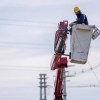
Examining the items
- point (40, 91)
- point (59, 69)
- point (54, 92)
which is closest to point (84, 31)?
point (59, 69)

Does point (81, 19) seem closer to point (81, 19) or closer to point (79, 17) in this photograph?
point (81, 19)

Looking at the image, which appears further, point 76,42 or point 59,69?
point 59,69

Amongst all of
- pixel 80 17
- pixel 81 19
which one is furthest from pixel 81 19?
pixel 80 17

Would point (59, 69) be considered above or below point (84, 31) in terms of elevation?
below

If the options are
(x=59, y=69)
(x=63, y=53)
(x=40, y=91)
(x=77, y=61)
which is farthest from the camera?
(x=40, y=91)

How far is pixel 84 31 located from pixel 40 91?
53180 millimetres

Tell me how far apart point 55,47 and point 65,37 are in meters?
0.72

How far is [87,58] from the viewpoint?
1691cm

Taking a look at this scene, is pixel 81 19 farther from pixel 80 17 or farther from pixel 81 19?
pixel 80 17

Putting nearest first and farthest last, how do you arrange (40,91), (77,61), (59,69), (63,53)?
(77,61) < (63,53) < (59,69) < (40,91)

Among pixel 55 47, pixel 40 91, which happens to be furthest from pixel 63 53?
pixel 40 91

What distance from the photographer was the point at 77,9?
17.2 meters

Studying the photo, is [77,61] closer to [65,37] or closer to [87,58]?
[87,58]

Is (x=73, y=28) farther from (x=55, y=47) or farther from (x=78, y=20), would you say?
(x=55, y=47)
